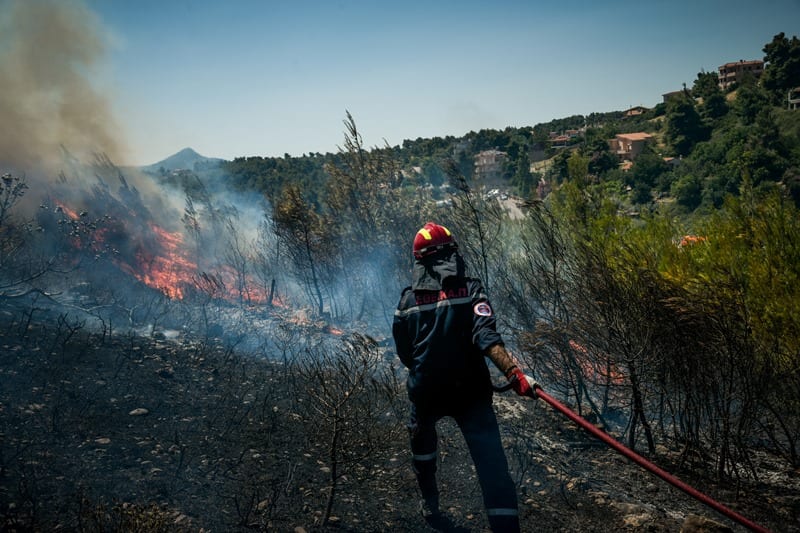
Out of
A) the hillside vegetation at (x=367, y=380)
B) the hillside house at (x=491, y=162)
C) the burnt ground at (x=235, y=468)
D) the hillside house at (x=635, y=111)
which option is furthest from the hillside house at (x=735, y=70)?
the burnt ground at (x=235, y=468)

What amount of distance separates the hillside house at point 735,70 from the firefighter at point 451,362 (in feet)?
334

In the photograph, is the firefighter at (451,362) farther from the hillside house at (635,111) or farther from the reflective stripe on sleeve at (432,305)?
the hillside house at (635,111)

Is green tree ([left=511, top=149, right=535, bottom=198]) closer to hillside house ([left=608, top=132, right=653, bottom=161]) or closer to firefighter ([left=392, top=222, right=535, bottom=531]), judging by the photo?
hillside house ([left=608, top=132, right=653, bottom=161])

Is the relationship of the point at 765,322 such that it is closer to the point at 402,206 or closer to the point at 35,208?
the point at 402,206

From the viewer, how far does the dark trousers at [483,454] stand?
10.6 feet

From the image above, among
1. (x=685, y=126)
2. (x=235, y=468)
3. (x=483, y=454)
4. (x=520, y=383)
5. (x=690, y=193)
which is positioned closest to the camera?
(x=520, y=383)

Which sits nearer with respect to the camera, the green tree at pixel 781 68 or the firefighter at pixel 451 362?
the firefighter at pixel 451 362

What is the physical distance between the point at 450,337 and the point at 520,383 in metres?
0.61

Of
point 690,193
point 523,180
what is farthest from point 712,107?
point 523,180

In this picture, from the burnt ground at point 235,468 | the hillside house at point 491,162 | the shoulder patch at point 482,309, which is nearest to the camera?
the shoulder patch at point 482,309

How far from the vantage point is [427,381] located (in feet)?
11.4

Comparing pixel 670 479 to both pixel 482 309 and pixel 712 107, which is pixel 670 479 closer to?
pixel 482 309

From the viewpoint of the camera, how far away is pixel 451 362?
3.42 m

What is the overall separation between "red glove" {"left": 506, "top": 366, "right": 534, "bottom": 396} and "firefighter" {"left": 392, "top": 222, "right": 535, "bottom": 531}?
0.15 feet
